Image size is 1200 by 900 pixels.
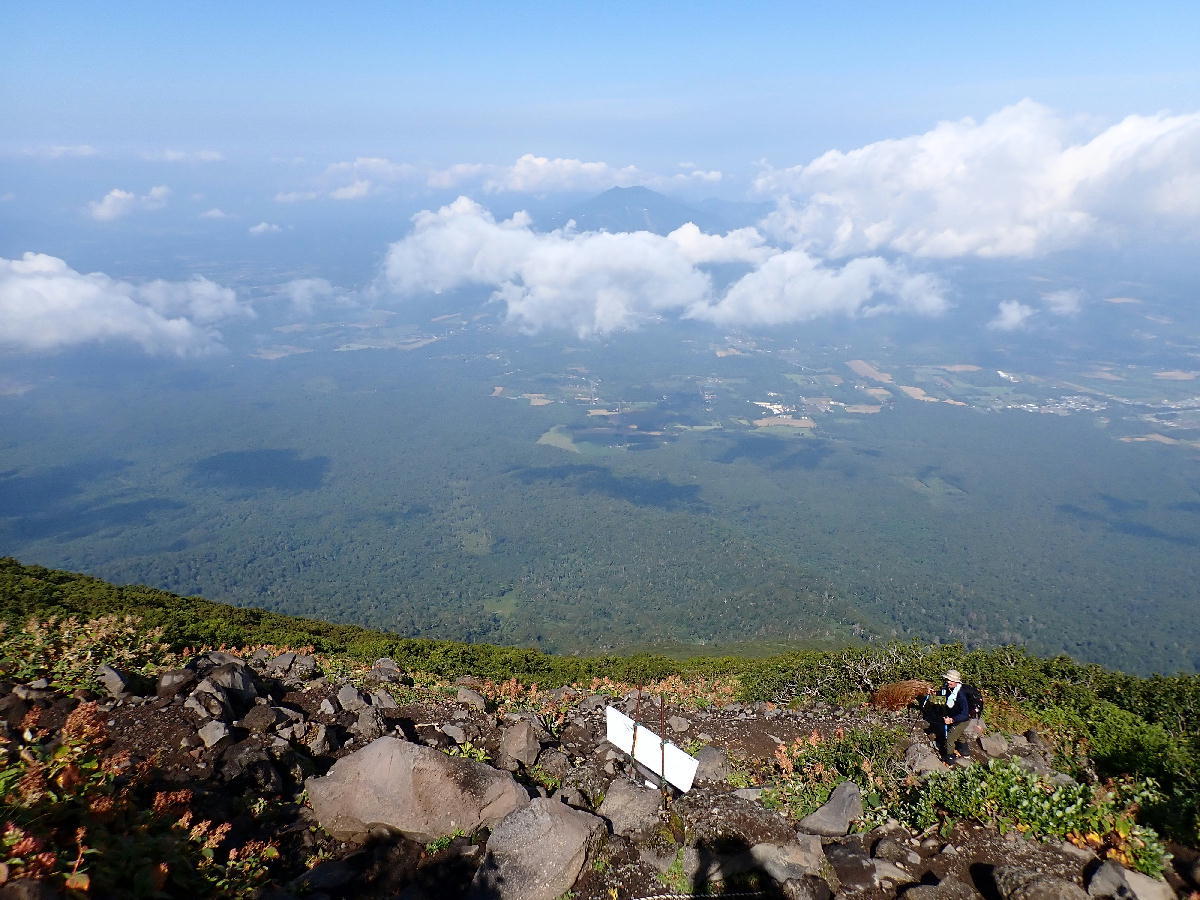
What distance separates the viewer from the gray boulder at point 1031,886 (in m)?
7.14

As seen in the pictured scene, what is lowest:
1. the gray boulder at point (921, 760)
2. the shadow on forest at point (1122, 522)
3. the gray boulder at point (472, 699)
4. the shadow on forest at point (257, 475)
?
the shadow on forest at point (1122, 522)

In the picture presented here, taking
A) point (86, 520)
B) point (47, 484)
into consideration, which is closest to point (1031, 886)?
point (86, 520)

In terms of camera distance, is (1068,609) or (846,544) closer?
(1068,609)

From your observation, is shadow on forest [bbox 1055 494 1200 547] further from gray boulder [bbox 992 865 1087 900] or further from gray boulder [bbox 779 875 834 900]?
gray boulder [bbox 779 875 834 900]

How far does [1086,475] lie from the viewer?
618 ft

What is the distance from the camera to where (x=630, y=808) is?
9453 mm

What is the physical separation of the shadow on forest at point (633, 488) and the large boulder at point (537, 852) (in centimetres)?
16309

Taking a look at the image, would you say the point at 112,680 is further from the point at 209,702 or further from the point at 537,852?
the point at 537,852

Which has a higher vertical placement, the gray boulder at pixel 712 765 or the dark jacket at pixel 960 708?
the dark jacket at pixel 960 708

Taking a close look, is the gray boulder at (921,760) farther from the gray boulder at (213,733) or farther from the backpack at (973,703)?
the gray boulder at (213,733)

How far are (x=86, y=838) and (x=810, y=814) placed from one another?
9.86 m

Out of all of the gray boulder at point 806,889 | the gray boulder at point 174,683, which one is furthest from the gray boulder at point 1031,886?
the gray boulder at point 174,683

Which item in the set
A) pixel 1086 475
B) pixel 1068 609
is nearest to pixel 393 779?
pixel 1068 609

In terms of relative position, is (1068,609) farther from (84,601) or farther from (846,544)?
(84,601)
